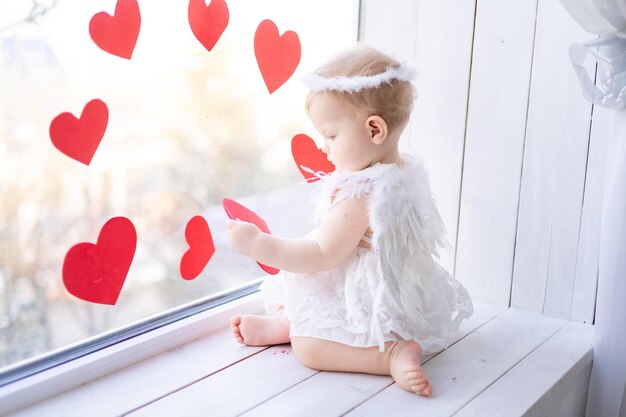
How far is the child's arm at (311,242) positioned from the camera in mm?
1229

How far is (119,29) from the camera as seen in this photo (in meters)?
1.16

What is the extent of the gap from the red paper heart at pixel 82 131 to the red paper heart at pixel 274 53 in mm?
403

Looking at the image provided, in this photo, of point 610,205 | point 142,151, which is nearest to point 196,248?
point 142,151

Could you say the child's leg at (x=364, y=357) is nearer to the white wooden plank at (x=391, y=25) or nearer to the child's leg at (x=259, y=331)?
the child's leg at (x=259, y=331)

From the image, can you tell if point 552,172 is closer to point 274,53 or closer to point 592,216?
point 592,216

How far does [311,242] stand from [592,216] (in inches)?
24.9

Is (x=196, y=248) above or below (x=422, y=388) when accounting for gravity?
above

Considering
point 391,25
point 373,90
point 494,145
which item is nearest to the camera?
point 373,90

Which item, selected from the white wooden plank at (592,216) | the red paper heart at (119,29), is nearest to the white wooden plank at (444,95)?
the white wooden plank at (592,216)

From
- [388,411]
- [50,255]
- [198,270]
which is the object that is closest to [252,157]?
[198,270]

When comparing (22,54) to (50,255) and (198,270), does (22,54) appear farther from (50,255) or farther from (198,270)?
(198,270)

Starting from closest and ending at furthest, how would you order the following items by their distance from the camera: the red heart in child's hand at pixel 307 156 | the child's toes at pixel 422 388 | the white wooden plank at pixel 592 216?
the child's toes at pixel 422 388 → the white wooden plank at pixel 592 216 → the red heart in child's hand at pixel 307 156

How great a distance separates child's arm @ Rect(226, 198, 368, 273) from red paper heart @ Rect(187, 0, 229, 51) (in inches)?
14.7

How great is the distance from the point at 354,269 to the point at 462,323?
0.39 m
